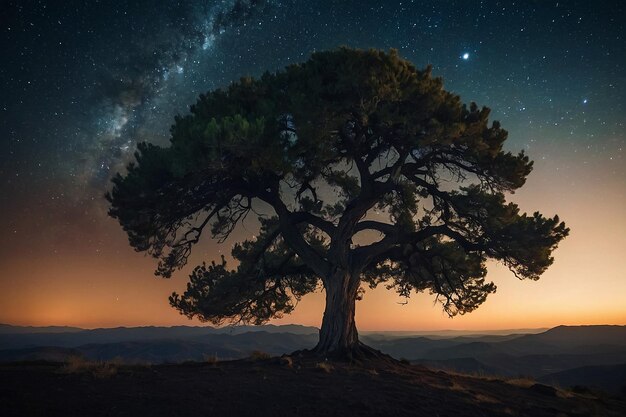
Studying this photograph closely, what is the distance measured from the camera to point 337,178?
18.2 meters

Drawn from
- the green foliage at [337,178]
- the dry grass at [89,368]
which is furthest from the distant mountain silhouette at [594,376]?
the dry grass at [89,368]

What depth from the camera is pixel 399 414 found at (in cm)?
741

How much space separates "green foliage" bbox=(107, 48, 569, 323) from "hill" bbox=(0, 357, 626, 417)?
16.5 ft

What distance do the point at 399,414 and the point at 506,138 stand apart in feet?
37.6

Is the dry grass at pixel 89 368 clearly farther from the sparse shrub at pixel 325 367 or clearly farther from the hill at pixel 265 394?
the sparse shrub at pixel 325 367

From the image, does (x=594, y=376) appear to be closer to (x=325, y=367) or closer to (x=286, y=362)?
(x=325, y=367)

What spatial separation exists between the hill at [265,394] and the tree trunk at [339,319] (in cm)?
205

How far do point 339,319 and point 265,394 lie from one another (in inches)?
266

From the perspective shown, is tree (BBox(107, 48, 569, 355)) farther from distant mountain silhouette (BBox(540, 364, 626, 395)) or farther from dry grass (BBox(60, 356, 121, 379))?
distant mountain silhouette (BBox(540, 364, 626, 395))

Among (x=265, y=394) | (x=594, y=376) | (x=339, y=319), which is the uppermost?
(x=339, y=319)

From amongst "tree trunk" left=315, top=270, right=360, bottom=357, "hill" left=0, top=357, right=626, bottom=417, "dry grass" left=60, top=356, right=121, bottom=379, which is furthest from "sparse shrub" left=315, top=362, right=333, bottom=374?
"dry grass" left=60, top=356, right=121, bottom=379

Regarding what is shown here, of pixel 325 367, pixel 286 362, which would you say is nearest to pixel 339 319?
pixel 286 362

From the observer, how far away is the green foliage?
1284 cm

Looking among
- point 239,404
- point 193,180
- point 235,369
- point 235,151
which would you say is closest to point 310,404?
point 239,404
